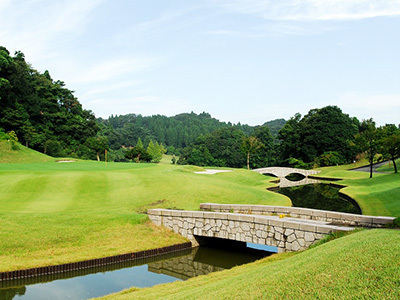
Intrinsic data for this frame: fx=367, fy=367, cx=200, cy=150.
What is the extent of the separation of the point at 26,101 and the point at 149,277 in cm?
7358

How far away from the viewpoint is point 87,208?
2292 centimetres

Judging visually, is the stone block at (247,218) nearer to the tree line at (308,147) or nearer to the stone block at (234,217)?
the stone block at (234,217)

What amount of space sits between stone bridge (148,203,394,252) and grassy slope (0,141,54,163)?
36725mm

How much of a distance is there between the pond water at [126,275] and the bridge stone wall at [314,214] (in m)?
2.83

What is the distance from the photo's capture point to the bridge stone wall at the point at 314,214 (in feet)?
47.6

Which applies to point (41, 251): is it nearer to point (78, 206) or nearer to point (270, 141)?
point (78, 206)

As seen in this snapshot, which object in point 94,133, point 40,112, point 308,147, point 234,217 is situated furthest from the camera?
point 94,133

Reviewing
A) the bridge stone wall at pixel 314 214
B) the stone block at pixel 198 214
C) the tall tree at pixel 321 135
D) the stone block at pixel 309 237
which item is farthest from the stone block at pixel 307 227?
the tall tree at pixel 321 135

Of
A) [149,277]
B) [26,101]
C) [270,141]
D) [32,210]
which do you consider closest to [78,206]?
[32,210]

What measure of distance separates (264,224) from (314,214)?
3782 millimetres

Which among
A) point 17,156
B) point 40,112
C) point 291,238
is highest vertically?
point 40,112

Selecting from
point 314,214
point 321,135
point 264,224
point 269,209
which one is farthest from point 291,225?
point 321,135

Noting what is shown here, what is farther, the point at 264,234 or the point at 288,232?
the point at 264,234

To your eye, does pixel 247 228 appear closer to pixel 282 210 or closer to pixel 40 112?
pixel 282 210
